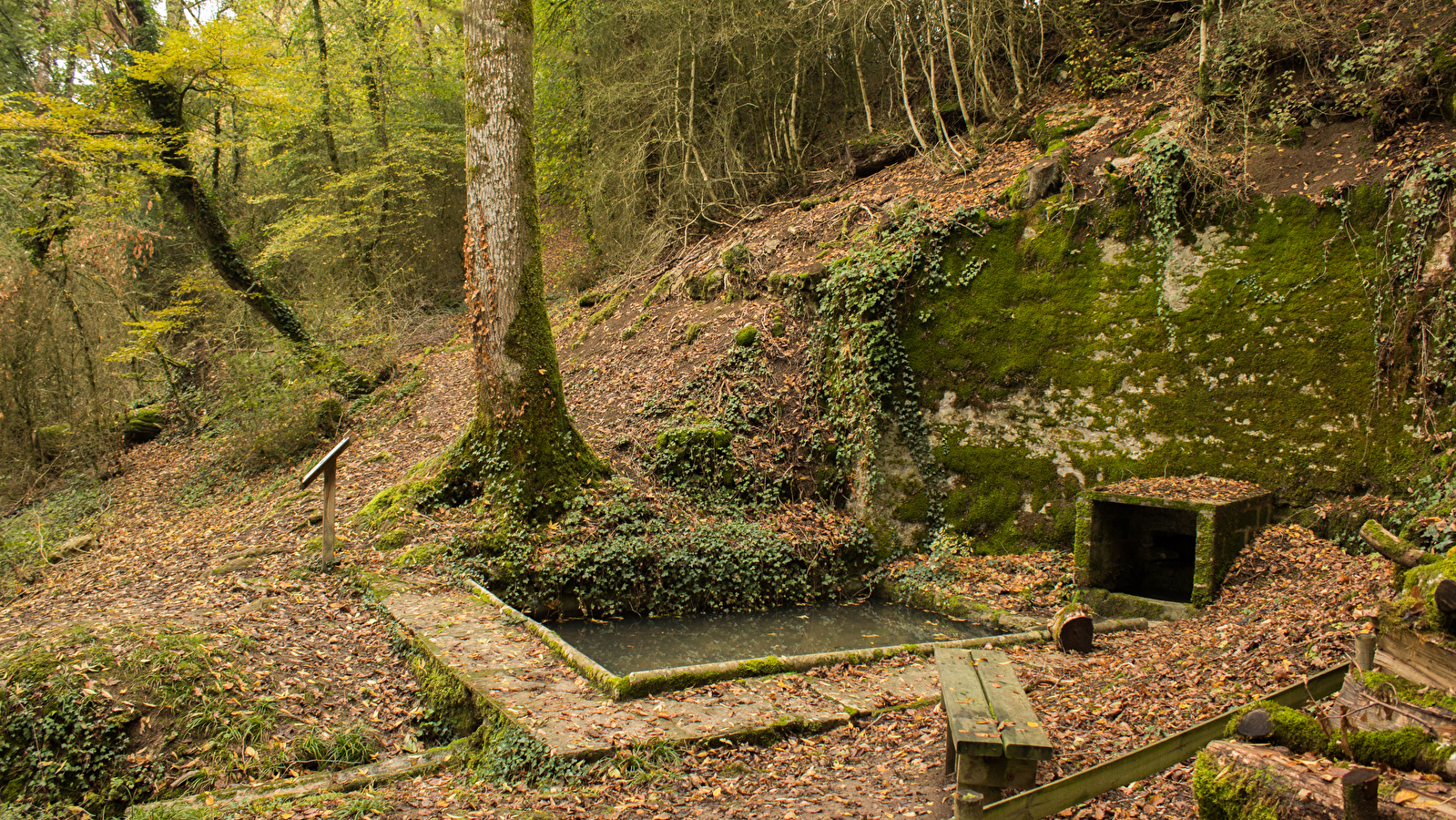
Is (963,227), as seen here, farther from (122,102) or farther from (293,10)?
(293,10)

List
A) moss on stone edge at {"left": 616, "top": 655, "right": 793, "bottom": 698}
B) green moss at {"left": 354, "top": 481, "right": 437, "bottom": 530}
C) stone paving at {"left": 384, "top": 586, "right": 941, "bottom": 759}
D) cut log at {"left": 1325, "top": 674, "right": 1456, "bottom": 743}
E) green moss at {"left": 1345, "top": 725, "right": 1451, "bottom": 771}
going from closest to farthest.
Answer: green moss at {"left": 1345, "top": 725, "right": 1451, "bottom": 771}
cut log at {"left": 1325, "top": 674, "right": 1456, "bottom": 743}
stone paving at {"left": 384, "top": 586, "right": 941, "bottom": 759}
moss on stone edge at {"left": 616, "top": 655, "right": 793, "bottom": 698}
green moss at {"left": 354, "top": 481, "right": 437, "bottom": 530}

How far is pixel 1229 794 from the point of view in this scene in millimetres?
2473

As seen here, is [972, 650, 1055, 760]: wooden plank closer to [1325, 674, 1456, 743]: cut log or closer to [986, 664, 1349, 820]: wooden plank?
[986, 664, 1349, 820]: wooden plank

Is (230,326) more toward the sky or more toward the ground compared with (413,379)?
more toward the sky

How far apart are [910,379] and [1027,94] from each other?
520 cm

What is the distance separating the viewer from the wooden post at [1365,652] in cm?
304

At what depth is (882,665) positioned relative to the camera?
585cm

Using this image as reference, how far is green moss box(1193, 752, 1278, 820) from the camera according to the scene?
239 cm

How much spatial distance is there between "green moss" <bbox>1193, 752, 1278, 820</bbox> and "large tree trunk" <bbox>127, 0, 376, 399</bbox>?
45.4 feet

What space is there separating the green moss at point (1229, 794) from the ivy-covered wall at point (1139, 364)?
540cm

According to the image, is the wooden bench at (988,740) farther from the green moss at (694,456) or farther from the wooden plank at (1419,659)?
the green moss at (694,456)

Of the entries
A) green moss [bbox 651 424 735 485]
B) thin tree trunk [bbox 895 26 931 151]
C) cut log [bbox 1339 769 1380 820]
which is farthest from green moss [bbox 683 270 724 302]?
cut log [bbox 1339 769 1380 820]

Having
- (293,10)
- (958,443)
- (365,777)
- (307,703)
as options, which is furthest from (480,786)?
(293,10)

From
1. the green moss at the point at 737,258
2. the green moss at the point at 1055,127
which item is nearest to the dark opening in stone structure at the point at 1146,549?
the green moss at the point at 1055,127
